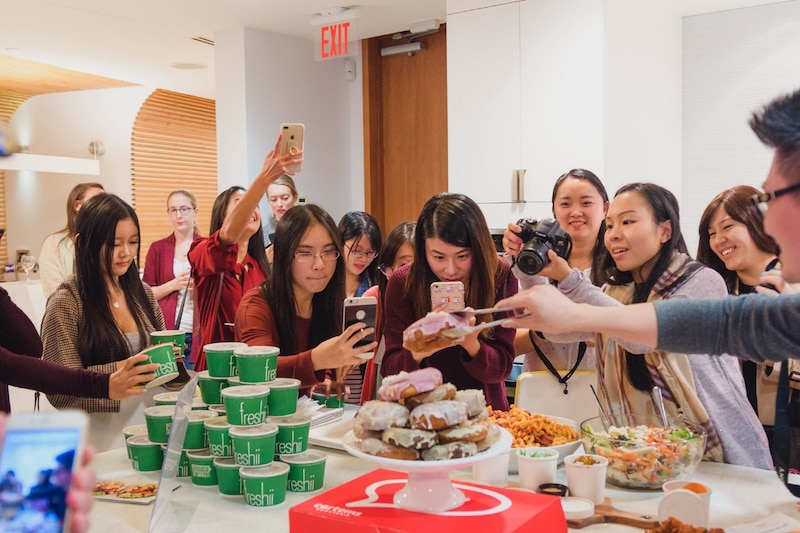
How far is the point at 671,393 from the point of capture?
202 centimetres

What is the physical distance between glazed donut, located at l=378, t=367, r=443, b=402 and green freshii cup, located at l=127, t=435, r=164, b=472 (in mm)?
681

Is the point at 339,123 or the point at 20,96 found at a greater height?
the point at 20,96

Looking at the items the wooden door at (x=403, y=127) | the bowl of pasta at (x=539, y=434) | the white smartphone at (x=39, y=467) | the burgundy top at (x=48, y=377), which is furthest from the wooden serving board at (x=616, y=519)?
the wooden door at (x=403, y=127)

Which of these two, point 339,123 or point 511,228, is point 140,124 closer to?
point 339,123

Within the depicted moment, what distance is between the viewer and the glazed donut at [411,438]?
1333 millimetres

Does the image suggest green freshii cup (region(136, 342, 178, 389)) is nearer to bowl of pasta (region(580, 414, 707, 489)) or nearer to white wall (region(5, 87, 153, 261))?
bowl of pasta (region(580, 414, 707, 489))

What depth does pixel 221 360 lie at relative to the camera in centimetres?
185

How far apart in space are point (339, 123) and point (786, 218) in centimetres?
564

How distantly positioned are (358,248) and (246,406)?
1778mm

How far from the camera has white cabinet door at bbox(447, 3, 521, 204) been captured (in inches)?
185

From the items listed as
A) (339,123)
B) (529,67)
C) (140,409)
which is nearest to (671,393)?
(140,409)

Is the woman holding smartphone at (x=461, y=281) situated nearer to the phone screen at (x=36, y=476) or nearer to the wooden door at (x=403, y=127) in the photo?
the phone screen at (x=36, y=476)

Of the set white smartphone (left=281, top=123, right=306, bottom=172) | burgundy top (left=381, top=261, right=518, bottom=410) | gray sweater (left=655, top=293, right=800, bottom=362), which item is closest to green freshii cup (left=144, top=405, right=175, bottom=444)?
burgundy top (left=381, top=261, right=518, bottom=410)

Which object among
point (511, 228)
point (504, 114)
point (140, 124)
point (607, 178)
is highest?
point (140, 124)
